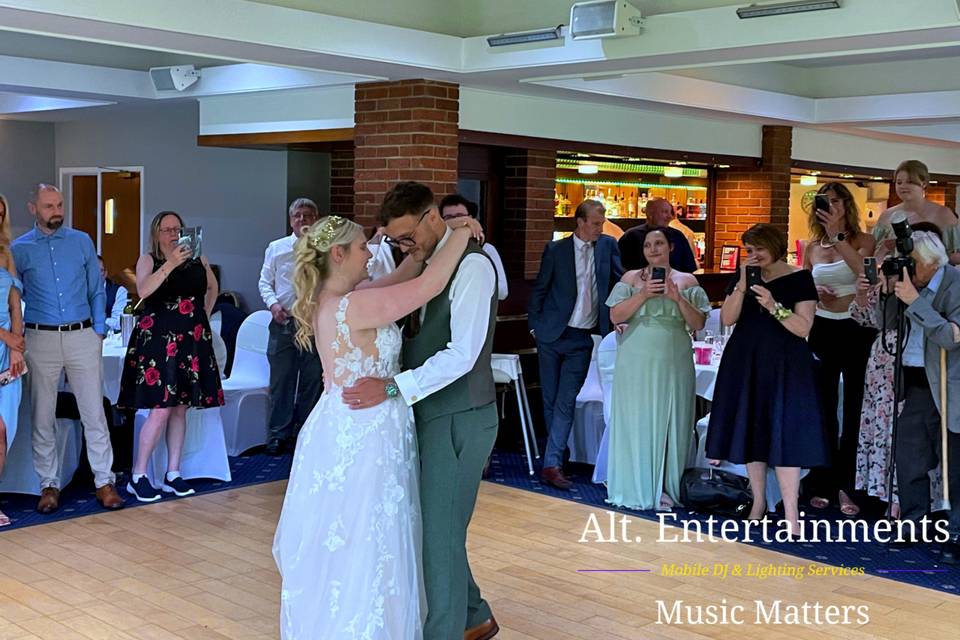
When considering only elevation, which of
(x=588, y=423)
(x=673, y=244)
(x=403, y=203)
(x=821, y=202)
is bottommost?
(x=588, y=423)

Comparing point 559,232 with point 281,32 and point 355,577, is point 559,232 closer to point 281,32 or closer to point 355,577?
point 281,32

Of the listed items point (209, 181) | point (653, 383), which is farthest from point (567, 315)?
point (209, 181)

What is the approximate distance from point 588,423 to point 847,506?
1.77 meters

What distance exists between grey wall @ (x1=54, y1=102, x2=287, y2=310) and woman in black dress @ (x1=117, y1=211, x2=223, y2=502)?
15.6 feet

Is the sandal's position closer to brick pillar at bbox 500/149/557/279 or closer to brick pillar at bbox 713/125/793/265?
brick pillar at bbox 500/149/557/279

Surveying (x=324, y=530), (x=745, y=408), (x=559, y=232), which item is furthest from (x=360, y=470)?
(x=559, y=232)

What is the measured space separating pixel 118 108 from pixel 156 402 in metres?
5.94

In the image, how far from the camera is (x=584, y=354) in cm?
716

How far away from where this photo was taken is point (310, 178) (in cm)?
1150

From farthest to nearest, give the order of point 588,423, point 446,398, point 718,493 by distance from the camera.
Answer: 1. point 588,423
2. point 718,493
3. point 446,398

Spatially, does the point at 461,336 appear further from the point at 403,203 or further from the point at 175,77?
the point at 175,77

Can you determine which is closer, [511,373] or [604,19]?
[604,19]

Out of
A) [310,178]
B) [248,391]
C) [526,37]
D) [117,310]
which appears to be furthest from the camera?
[310,178]

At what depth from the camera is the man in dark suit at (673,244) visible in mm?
7828
